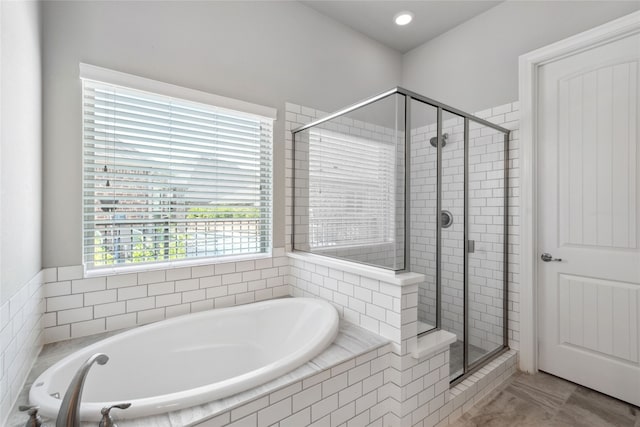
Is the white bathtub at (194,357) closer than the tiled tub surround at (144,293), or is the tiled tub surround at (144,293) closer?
the white bathtub at (194,357)

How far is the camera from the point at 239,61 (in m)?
2.20

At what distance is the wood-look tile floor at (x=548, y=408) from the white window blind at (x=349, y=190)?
127 cm

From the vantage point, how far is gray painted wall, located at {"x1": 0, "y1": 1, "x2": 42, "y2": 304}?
3.55 feet

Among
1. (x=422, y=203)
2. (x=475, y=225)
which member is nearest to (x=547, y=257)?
(x=475, y=225)

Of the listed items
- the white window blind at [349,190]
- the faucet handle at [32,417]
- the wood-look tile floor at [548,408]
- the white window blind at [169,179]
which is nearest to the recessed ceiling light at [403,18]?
the white window blind at [349,190]

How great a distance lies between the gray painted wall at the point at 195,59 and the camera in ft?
5.27

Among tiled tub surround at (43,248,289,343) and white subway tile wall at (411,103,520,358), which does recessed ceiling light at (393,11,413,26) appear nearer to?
white subway tile wall at (411,103,520,358)

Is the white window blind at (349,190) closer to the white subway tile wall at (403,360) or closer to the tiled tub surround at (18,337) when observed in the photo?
the white subway tile wall at (403,360)

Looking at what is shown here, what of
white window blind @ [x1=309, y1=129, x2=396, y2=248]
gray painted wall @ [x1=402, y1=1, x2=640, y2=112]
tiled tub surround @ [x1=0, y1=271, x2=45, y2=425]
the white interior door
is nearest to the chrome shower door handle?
the white interior door

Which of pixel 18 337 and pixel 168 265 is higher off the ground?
pixel 168 265

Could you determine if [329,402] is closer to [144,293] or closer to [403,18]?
[144,293]

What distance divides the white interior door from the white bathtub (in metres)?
1.74

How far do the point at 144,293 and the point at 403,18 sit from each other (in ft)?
10.00

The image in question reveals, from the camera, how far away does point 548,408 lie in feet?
6.08
